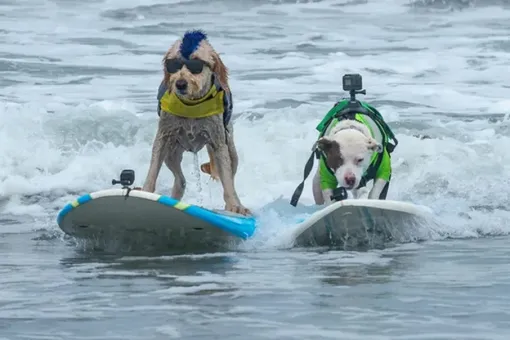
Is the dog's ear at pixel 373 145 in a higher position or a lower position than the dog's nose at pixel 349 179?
higher

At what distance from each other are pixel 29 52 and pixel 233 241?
577 inches

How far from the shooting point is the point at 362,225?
1014 cm

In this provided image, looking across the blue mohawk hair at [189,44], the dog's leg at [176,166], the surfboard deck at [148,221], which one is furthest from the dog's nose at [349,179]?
the blue mohawk hair at [189,44]

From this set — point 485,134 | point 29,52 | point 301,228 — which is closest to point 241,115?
point 485,134

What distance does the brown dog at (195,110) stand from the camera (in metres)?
9.97

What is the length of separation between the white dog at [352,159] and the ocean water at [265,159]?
50 centimetres

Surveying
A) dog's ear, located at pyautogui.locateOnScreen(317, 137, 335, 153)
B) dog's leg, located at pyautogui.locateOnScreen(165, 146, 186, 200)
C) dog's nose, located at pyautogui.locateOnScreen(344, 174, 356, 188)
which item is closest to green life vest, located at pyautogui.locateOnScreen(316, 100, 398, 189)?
dog's ear, located at pyautogui.locateOnScreen(317, 137, 335, 153)

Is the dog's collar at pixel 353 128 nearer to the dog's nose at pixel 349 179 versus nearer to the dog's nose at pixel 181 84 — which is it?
the dog's nose at pixel 349 179

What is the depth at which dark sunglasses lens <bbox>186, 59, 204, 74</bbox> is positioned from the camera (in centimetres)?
994

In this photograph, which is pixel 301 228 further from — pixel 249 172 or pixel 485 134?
pixel 485 134

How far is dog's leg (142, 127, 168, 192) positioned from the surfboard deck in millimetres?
444

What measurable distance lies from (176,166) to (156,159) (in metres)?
0.35

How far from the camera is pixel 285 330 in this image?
712cm

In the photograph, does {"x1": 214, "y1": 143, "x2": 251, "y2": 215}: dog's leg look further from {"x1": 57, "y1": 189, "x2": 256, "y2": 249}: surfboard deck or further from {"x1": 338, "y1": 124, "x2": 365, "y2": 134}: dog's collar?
{"x1": 338, "y1": 124, "x2": 365, "y2": 134}: dog's collar
